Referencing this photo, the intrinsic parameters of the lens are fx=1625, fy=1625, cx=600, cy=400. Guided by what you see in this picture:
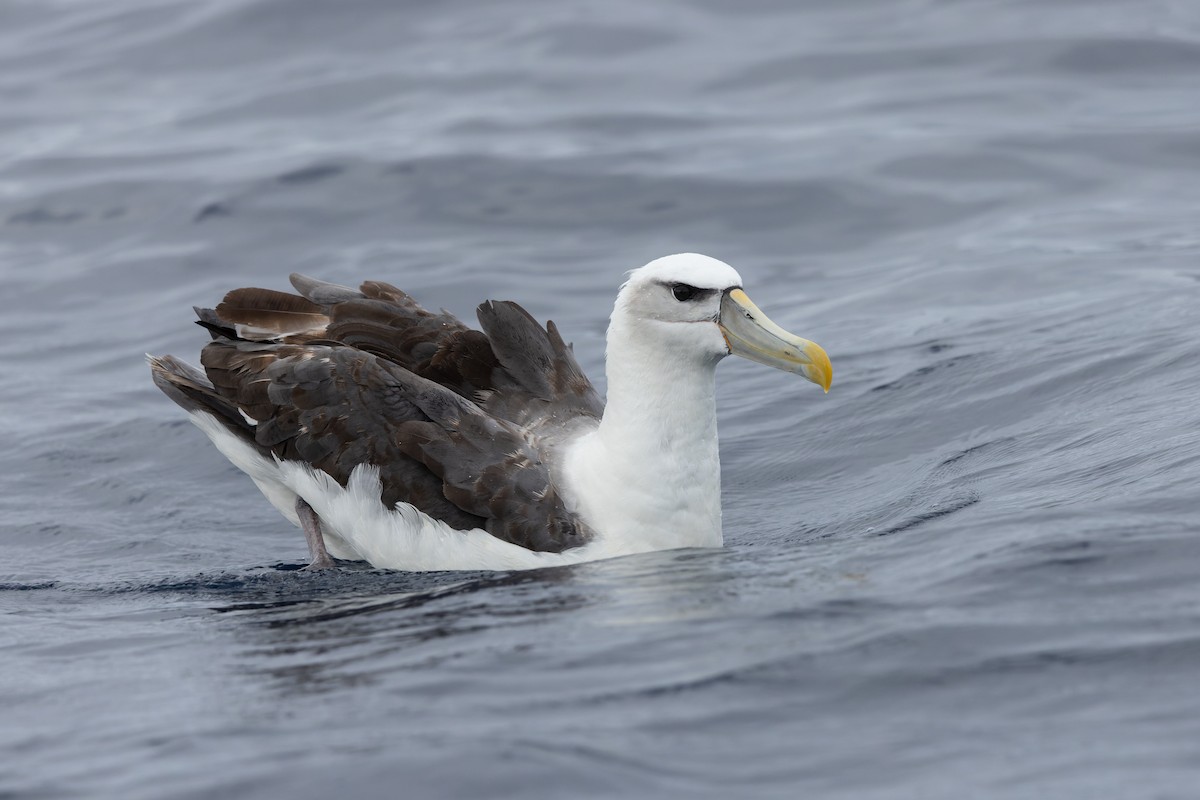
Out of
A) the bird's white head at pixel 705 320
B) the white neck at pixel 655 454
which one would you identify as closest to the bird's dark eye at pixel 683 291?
the bird's white head at pixel 705 320

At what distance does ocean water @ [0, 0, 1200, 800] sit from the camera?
17.3 feet

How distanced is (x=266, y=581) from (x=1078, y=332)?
5901 millimetres

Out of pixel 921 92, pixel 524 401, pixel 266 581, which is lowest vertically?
pixel 266 581

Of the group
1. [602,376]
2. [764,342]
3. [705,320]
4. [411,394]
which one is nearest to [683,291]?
[705,320]

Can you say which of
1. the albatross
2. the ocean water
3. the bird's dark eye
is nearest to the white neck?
the albatross

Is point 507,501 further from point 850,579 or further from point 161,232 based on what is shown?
point 161,232

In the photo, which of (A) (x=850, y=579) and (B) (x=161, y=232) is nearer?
(A) (x=850, y=579)

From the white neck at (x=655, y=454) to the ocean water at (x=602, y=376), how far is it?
243 mm

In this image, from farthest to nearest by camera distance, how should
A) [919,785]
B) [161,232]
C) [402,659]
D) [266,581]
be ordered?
[161,232] < [266,581] < [402,659] < [919,785]

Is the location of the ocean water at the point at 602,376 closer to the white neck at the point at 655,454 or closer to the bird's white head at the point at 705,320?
the white neck at the point at 655,454

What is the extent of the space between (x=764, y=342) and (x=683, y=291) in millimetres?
466

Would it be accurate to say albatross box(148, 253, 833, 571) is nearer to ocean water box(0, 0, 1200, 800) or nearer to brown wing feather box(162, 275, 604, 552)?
brown wing feather box(162, 275, 604, 552)

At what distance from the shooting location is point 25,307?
577 inches

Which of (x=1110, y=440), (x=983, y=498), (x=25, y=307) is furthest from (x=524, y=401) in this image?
(x=25, y=307)
